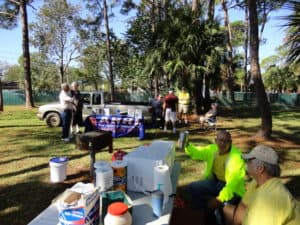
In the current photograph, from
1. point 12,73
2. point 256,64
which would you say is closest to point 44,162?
point 256,64

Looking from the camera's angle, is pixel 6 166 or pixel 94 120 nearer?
pixel 6 166

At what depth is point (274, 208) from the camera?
1.90 m

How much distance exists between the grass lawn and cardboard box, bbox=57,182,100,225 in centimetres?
230

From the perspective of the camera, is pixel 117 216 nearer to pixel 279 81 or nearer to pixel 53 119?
pixel 53 119

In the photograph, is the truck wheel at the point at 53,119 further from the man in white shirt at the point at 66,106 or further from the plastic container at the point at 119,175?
the plastic container at the point at 119,175

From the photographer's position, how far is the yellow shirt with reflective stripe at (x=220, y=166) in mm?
3616

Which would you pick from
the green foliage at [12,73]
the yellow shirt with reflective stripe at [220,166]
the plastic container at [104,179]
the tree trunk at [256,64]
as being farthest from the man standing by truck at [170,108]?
the green foliage at [12,73]

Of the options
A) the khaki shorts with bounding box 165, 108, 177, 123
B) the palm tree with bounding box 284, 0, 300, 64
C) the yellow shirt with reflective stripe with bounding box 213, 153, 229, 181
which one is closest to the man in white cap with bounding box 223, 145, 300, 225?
the yellow shirt with reflective stripe with bounding box 213, 153, 229, 181

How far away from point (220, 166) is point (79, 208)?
2160mm

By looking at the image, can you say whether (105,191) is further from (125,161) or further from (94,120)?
(94,120)

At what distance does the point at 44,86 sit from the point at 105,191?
205 ft

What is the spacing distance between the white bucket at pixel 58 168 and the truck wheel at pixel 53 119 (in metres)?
6.47

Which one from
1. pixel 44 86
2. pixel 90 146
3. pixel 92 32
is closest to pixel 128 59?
pixel 92 32

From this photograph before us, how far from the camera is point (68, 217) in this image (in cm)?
201
